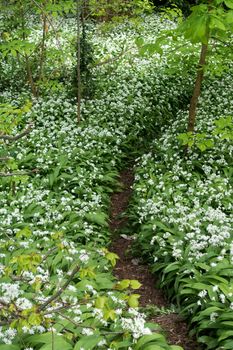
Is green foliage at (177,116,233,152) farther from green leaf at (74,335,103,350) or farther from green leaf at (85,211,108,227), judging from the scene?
green leaf at (74,335,103,350)

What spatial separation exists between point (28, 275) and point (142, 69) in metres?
11.8

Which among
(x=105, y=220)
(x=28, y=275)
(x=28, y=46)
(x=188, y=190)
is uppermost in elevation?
(x=28, y=46)

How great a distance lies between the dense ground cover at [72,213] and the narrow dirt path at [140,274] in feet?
0.97

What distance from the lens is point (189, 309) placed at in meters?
5.65

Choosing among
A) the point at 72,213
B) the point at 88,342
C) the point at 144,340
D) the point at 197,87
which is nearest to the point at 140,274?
the point at 72,213

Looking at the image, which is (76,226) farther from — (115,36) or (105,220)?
(115,36)

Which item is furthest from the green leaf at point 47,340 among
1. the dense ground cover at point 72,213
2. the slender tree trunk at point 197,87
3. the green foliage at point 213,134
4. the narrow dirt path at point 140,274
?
the slender tree trunk at point 197,87

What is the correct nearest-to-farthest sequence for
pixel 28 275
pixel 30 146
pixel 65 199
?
pixel 28 275 < pixel 65 199 < pixel 30 146

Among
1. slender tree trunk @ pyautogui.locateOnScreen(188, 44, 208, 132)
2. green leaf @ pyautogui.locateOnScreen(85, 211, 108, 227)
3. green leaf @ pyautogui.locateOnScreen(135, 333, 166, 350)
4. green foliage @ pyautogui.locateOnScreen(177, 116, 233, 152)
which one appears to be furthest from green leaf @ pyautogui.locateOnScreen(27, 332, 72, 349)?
slender tree trunk @ pyautogui.locateOnScreen(188, 44, 208, 132)

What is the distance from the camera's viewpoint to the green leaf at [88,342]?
4.24 meters

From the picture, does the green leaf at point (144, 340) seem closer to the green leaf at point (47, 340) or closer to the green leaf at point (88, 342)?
the green leaf at point (88, 342)

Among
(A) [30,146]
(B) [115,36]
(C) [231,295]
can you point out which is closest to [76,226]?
(C) [231,295]

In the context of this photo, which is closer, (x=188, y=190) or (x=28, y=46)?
(x=188, y=190)

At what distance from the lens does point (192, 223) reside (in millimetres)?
7008
